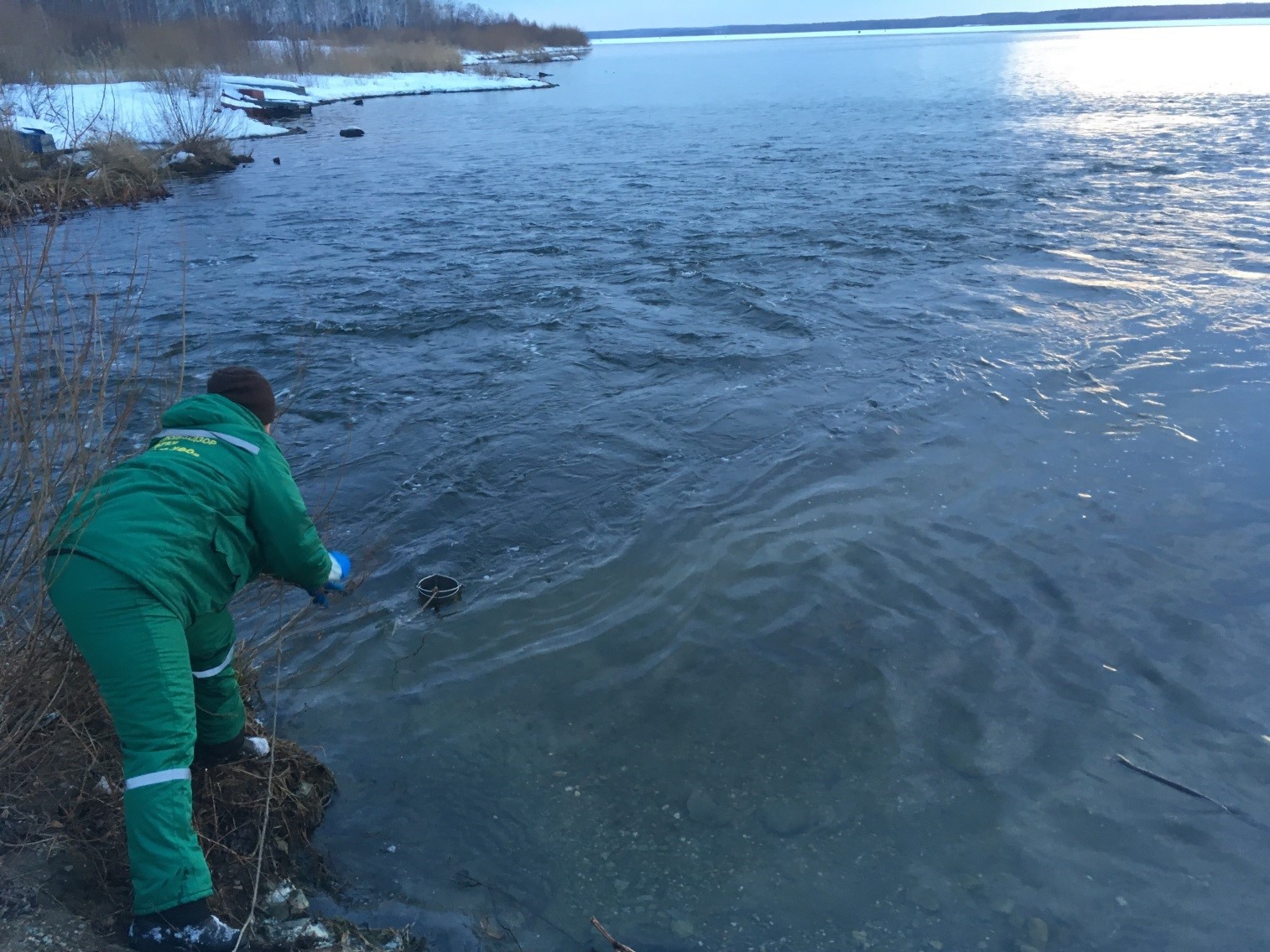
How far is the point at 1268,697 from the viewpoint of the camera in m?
4.73

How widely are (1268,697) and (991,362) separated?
500 cm

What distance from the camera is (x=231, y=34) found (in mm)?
51500

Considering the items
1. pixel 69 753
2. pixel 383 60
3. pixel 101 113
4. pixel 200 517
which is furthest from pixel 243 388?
pixel 383 60

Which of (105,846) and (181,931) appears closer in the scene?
(181,931)

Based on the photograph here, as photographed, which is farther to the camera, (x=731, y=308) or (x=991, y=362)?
(x=731, y=308)

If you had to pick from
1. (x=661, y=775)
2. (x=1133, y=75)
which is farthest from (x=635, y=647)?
(x=1133, y=75)

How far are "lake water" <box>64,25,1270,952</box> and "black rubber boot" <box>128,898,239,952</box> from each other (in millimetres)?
850

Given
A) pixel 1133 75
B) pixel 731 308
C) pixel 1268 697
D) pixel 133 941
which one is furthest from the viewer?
pixel 1133 75

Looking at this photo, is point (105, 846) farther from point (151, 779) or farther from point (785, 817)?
point (785, 817)

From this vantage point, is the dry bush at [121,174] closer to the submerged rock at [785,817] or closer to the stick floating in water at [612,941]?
the submerged rock at [785,817]

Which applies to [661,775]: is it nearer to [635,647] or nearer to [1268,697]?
[635,647]

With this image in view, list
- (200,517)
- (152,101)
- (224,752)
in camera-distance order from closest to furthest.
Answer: (200,517) → (224,752) → (152,101)

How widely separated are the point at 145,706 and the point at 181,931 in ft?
2.28

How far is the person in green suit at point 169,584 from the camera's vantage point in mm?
2764
